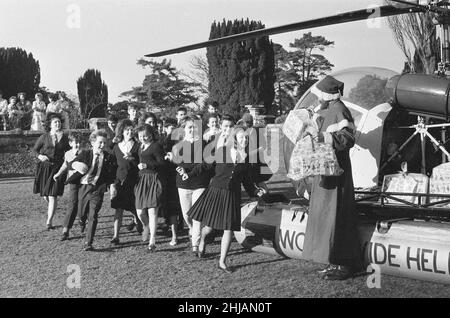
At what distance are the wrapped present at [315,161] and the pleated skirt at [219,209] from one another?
3.72 ft

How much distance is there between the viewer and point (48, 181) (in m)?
8.55

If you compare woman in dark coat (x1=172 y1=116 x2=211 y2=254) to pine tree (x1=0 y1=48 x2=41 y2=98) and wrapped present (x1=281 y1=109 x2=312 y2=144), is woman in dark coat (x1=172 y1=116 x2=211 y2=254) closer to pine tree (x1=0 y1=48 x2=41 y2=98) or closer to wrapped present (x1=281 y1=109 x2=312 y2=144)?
wrapped present (x1=281 y1=109 x2=312 y2=144)

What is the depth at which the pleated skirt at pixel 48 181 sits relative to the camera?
846 cm

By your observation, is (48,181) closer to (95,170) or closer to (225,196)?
(95,170)

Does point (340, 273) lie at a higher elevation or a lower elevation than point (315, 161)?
lower

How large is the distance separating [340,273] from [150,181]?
276cm

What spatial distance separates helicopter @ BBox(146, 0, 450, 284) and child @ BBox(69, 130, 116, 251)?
1.67 metres

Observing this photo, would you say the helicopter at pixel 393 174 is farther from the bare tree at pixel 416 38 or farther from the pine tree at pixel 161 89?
the pine tree at pixel 161 89

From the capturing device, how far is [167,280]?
225 inches

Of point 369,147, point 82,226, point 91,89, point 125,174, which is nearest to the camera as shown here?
point 369,147

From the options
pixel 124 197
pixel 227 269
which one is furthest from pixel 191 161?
pixel 227 269

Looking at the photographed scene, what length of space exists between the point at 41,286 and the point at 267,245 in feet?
9.02

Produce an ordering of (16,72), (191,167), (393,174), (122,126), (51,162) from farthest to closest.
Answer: (16,72)
(51,162)
(122,126)
(191,167)
(393,174)

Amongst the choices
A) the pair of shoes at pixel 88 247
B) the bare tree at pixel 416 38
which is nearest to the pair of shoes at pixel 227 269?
the pair of shoes at pixel 88 247
